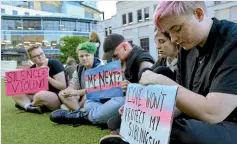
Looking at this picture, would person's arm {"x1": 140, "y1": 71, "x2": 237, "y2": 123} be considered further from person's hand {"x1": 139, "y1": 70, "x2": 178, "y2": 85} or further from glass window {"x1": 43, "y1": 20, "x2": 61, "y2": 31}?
glass window {"x1": 43, "y1": 20, "x2": 61, "y2": 31}

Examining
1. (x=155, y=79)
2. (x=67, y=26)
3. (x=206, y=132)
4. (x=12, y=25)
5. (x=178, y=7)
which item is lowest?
(x=206, y=132)

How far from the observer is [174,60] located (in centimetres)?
214

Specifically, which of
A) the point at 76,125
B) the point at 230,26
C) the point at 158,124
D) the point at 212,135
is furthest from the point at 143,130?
the point at 76,125

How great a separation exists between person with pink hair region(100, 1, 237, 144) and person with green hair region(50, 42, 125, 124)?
1.33 meters

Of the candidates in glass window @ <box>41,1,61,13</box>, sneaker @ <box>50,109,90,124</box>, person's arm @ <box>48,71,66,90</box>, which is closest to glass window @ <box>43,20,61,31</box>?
glass window @ <box>41,1,61,13</box>

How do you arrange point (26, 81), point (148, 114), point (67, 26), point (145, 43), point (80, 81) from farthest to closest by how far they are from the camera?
point (67, 26)
point (145, 43)
point (26, 81)
point (80, 81)
point (148, 114)

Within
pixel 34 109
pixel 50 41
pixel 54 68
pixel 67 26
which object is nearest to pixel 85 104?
pixel 54 68

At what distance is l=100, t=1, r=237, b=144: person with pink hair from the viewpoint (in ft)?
3.48

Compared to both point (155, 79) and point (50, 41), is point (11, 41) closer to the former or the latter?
point (50, 41)

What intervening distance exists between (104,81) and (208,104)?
1.74 m

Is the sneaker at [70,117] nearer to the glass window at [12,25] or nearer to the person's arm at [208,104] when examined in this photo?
the person's arm at [208,104]

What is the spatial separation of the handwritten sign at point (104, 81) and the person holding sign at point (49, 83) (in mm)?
827

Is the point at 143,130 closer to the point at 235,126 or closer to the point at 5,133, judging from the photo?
the point at 235,126

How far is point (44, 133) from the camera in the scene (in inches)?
99.7
